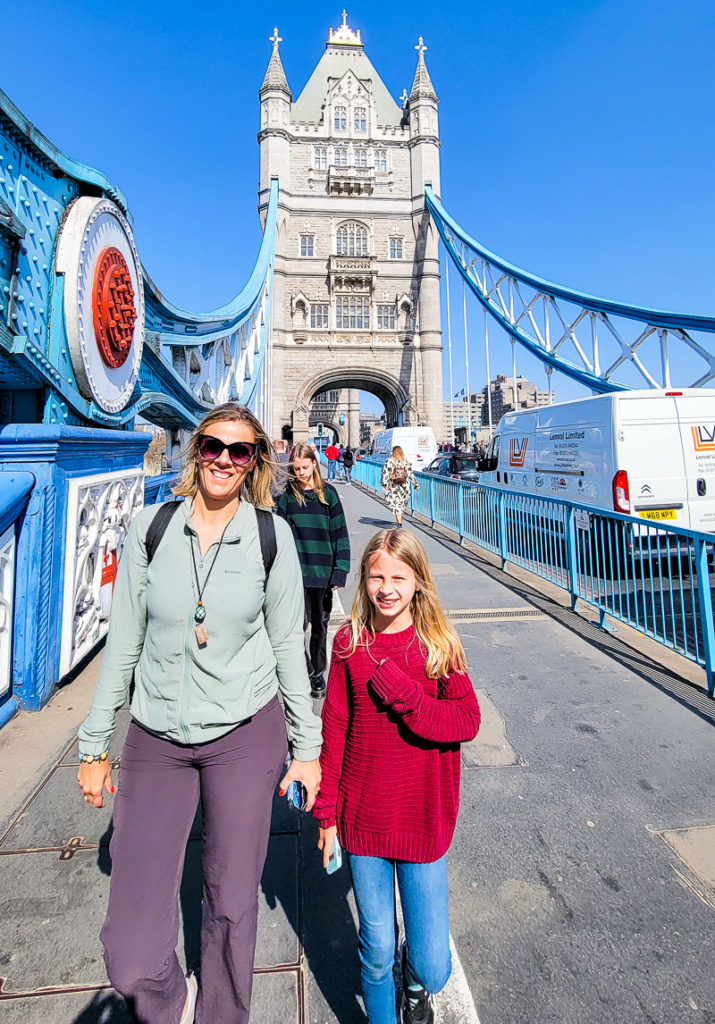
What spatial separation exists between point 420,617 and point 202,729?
670mm

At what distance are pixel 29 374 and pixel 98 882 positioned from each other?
262 centimetres

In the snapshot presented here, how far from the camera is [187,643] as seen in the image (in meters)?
1.50

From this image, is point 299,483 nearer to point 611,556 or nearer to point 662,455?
point 611,556

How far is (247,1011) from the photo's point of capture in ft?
4.65

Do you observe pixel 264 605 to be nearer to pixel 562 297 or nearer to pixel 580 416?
pixel 580 416

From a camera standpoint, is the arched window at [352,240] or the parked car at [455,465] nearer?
the parked car at [455,465]

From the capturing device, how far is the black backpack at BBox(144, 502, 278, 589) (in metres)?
1.54

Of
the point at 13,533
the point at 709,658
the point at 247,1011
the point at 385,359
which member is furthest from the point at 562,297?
the point at 247,1011

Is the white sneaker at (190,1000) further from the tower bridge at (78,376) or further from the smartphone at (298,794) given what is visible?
the tower bridge at (78,376)

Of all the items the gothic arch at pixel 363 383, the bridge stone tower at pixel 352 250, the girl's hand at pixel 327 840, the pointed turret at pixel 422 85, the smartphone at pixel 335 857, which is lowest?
the smartphone at pixel 335 857

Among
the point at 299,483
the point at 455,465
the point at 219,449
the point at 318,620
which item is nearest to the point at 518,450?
the point at 299,483

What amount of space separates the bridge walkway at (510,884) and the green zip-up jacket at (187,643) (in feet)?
2.34

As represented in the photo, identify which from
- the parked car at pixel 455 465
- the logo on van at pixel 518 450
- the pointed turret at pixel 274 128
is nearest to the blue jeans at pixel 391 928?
the logo on van at pixel 518 450

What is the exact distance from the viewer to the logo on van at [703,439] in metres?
6.84
